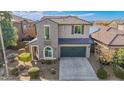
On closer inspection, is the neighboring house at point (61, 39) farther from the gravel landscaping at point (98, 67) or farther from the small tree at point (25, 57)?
the gravel landscaping at point (98, 67)

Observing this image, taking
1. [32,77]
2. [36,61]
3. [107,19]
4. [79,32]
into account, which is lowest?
[32,77]

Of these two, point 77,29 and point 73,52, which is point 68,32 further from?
point 73,52

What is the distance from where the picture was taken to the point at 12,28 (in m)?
10.7

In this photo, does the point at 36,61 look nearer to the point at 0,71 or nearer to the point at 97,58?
the point at 0,71
